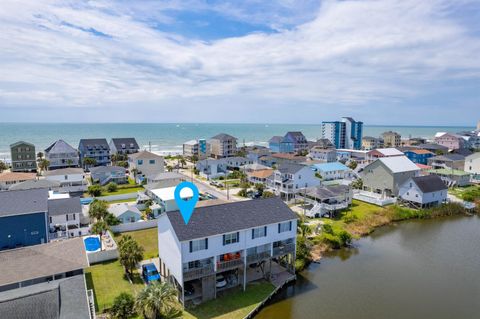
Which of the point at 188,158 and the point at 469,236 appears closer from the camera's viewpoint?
the point at 469,236

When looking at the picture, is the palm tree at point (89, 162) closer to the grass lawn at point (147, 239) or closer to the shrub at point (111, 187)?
the shrub at point (111, 187)

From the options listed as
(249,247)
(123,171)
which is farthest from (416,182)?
(123,171)

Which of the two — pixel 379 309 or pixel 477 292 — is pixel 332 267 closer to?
pixel 379 309

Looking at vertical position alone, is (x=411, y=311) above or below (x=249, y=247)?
below

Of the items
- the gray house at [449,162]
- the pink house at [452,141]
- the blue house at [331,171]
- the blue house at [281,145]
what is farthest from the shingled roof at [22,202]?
the pink house at [452,141]

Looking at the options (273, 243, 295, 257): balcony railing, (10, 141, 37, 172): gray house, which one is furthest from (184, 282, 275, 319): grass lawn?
(10, 141, 37, 172): gray house

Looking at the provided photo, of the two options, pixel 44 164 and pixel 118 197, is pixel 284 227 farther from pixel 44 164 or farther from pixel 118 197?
pixel 44 164
